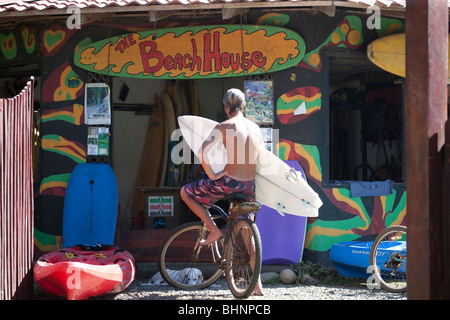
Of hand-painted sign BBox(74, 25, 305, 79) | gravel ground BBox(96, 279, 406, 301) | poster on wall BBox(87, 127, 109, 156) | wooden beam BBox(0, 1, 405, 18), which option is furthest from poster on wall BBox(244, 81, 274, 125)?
gravel ground BBox(96, 279, 406, 301)

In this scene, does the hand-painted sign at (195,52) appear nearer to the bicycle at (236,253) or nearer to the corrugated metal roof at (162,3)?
the corrugated metal roof at (162,3)

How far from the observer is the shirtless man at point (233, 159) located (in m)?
5.75

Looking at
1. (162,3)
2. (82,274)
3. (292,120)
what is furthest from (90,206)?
(292,120)

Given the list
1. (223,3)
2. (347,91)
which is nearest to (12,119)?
(223,3)

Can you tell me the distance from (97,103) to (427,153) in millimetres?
5048

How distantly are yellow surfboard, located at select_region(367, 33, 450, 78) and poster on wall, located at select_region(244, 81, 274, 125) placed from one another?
137 centimetres

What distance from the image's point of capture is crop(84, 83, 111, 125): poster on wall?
8070 mm

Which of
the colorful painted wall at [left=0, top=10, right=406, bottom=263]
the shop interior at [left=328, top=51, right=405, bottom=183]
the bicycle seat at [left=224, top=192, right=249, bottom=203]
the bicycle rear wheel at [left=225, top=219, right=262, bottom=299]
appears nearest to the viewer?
the bicycle rear wheel at [left=225, top=219, right=262, bottom=299]

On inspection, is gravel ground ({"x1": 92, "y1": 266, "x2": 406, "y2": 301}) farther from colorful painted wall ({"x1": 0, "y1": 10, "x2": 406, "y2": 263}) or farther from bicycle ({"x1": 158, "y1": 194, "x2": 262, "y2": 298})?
colorful painted wall ({"x1": 0, "y1": 10, "x2": 406, "y2": 263})

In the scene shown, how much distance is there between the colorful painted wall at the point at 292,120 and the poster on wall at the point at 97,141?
0.08 m

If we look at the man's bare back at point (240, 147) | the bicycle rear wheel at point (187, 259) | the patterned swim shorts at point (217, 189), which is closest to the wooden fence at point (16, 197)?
the bicycle rear wheel at point (187, 259)

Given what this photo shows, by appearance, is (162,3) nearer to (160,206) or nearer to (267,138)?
(267,138)

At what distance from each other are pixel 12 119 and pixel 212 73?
3146 millimetres
